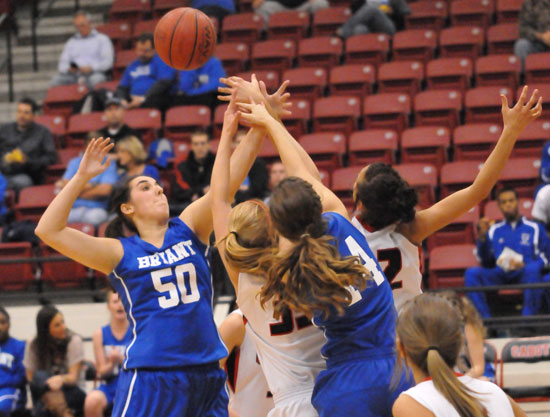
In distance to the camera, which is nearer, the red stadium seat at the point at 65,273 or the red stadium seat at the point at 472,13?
the red stadium seat at the point at 65,273

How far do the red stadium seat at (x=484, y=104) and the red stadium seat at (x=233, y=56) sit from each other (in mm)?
2831

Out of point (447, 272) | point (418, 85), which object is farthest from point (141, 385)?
point (418, 85)

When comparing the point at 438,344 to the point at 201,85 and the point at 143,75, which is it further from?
the point at 143,75

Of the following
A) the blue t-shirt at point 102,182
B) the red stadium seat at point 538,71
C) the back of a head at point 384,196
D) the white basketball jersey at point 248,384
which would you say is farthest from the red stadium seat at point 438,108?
the back of a head at point 384,196

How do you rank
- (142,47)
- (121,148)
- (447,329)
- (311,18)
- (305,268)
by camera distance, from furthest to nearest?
(311,18) → (142,47) → (121,148) → (305,268) → (447,329)

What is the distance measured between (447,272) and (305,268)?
15.7 feet

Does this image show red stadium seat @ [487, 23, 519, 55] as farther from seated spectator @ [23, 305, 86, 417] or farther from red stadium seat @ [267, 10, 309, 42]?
seated spectator @ [23, 305, 86, 417]

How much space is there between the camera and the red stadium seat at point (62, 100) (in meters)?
11.1

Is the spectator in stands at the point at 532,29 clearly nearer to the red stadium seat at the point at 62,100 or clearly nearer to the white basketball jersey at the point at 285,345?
the red stadium seat at the point at 62,100

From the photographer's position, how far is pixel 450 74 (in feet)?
32.6

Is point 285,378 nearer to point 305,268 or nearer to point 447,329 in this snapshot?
point 305,268

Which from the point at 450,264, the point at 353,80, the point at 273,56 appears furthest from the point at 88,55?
the point at 450,264

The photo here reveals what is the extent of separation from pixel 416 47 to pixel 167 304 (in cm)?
725

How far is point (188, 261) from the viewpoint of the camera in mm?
3994
